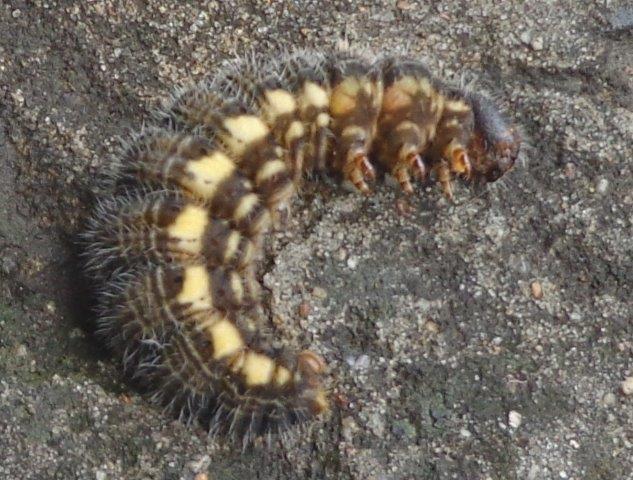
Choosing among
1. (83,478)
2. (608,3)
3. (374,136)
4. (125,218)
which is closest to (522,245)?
(374,136)

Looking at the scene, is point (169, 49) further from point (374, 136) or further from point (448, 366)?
point (448, 366)

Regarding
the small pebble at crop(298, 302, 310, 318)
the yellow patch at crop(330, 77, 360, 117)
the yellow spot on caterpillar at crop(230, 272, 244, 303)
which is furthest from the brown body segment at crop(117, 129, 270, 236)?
the yellow patch at crop(330, 77, 360, 117)

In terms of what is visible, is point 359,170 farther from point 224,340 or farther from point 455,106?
point 224,340

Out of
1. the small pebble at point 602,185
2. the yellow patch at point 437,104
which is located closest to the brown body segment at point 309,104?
the yellow patch at point 437,104

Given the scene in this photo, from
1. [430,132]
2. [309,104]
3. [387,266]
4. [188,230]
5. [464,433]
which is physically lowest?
[464,433]

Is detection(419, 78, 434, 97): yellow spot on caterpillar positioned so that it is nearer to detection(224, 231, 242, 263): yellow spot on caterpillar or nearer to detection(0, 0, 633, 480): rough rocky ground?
detection(0, 0, 633, 480): rough rocky ground

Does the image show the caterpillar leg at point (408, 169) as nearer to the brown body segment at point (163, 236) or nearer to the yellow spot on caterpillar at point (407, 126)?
the yellow spot on caterpillar at point (407, 126)

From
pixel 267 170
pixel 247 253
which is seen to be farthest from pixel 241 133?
pixel 247 253
